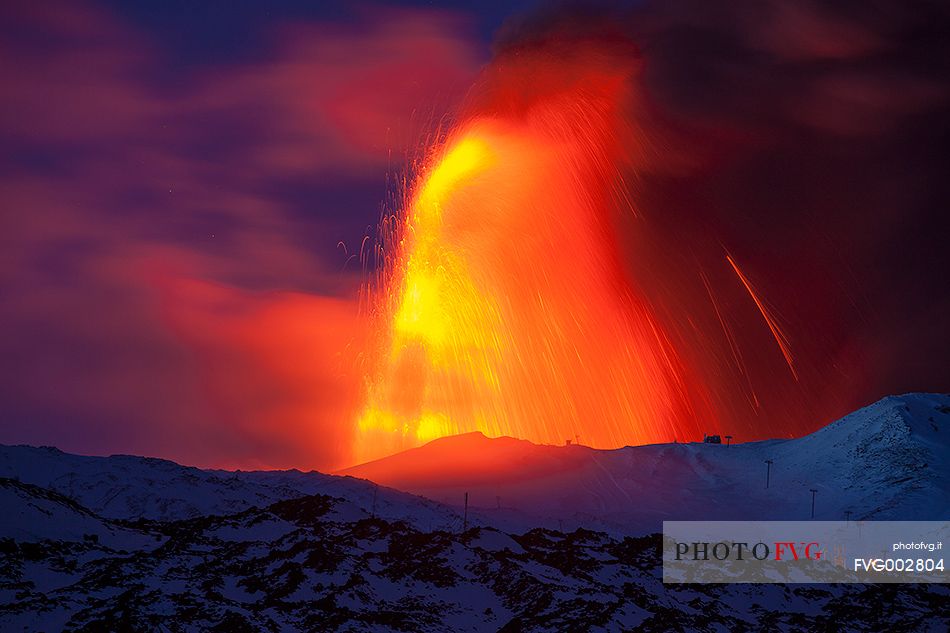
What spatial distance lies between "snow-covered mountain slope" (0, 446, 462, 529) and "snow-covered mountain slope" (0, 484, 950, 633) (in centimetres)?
2823

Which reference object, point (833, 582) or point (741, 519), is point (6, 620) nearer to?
point (833, 582)

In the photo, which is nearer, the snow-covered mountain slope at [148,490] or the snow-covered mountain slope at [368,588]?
the snow-covered mountain slope at [368,588]

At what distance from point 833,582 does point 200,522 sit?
82322mm

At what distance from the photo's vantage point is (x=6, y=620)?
8862 cm

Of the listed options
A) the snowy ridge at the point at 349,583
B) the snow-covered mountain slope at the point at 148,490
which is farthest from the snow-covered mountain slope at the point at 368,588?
the snow-covered mountain slope at the point at 148,490

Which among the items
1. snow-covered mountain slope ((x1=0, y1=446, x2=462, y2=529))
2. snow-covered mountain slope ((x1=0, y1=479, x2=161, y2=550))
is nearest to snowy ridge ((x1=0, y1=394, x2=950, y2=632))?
snow-covered mountain slope ((x1=0, y1=479, x2=161, y2=550))

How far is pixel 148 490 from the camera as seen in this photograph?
604 ft

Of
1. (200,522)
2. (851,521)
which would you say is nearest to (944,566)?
(851,521)

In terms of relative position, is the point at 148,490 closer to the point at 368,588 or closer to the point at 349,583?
the point at 349,583

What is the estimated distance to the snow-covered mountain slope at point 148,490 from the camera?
6973 inches

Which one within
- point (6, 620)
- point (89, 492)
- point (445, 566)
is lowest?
point (6, 620)

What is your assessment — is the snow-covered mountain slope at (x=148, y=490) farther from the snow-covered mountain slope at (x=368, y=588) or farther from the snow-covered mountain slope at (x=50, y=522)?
the snow-covered mountain slope at (x=50, y=522)

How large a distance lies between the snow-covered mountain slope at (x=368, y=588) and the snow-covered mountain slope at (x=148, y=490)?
2823cm

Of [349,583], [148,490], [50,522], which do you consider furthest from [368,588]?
[148,490]
